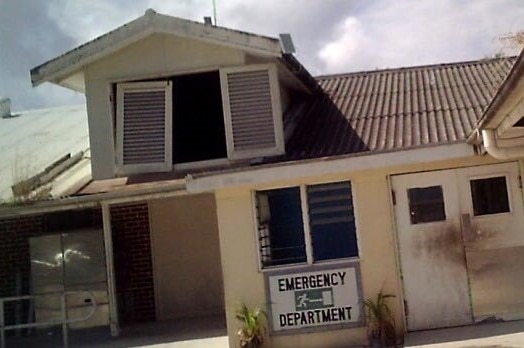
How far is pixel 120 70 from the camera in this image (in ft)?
39.2

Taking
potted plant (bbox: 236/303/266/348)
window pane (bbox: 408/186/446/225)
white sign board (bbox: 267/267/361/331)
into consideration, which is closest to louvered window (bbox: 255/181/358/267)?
white sign board (bbox: 267/267/361/331)

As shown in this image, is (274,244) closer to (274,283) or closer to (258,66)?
(274,283)

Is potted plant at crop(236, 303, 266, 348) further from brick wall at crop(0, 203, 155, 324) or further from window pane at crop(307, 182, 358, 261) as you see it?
brick wall at crop(0, 203, 155, 324)

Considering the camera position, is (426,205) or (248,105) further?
(248,105)

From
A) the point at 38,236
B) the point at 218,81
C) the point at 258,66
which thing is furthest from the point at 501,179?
the point at 38,236

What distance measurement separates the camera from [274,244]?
33.5 ft

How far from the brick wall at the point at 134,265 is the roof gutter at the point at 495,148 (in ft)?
27.5

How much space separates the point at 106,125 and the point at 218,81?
202 centimetres

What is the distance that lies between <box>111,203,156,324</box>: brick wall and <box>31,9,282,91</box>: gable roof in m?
4.00

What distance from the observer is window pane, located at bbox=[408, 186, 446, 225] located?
9906mm

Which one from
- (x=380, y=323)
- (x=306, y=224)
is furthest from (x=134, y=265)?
(x=380, y=323)

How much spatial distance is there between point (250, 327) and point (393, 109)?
15.2 feet

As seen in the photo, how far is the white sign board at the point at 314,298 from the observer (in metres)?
9.85

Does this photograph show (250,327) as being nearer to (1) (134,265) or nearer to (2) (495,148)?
(2) (495,148)
